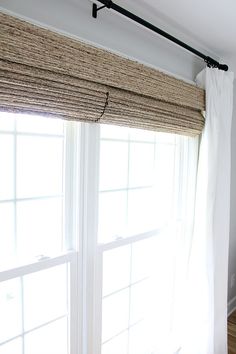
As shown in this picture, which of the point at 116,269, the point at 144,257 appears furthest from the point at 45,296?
the point at 144,257

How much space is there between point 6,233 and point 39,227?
0.50 feet

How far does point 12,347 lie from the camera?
1194mm

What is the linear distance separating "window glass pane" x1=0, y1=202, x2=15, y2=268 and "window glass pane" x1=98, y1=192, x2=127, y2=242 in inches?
18.9

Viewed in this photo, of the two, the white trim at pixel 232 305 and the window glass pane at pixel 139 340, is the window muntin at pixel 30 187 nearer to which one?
the window glass pane at pixel 139 340

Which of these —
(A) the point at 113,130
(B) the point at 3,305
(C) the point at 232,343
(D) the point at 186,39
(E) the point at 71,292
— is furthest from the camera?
(C) the point at 232,343

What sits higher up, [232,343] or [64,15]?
[64,15]

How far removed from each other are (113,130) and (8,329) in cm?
106

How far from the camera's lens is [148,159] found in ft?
5.81

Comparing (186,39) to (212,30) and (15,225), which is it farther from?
(15,225)

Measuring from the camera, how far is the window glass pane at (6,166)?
1101 millimetres

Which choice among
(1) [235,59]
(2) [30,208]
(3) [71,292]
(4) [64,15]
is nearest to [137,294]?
(3) [71,292]

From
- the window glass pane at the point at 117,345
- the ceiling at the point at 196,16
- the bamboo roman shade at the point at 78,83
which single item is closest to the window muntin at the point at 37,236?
the bamboo roman shade at the point at 78,83

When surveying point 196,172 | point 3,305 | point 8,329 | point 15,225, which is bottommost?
point 8,329

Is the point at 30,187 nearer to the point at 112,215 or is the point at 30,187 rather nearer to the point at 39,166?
the point at 39,166
